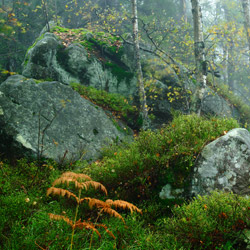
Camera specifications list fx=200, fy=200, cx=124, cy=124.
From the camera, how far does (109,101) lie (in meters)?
8.84

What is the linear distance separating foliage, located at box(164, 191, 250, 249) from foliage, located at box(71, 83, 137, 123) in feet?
20.2

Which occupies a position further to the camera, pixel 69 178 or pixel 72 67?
pixel 72 67

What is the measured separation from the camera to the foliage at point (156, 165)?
13.0 ft

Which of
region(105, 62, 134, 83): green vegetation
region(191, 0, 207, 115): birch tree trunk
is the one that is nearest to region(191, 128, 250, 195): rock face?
region(191, 0, 207, 115): birch tree trunk

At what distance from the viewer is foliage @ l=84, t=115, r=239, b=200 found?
13.0ft

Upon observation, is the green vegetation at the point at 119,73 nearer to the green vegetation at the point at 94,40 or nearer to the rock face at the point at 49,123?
the green vegetation at the point at 94,40

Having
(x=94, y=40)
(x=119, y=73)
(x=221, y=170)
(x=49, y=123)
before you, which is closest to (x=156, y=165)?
(x=221, y=170)

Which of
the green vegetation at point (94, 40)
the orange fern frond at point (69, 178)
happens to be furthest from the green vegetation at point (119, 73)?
the orange fern frond at point (69, 178)

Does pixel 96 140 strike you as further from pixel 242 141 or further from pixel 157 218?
pixel 242 141

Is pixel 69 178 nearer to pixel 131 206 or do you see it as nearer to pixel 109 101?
pixel 131 206

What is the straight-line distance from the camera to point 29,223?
291cm

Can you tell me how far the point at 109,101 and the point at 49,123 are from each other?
137 inches

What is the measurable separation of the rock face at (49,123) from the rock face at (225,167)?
9.60 ft

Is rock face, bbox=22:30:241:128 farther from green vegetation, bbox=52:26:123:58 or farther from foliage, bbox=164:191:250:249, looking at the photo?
foliage, bbox=164:191:250:249
